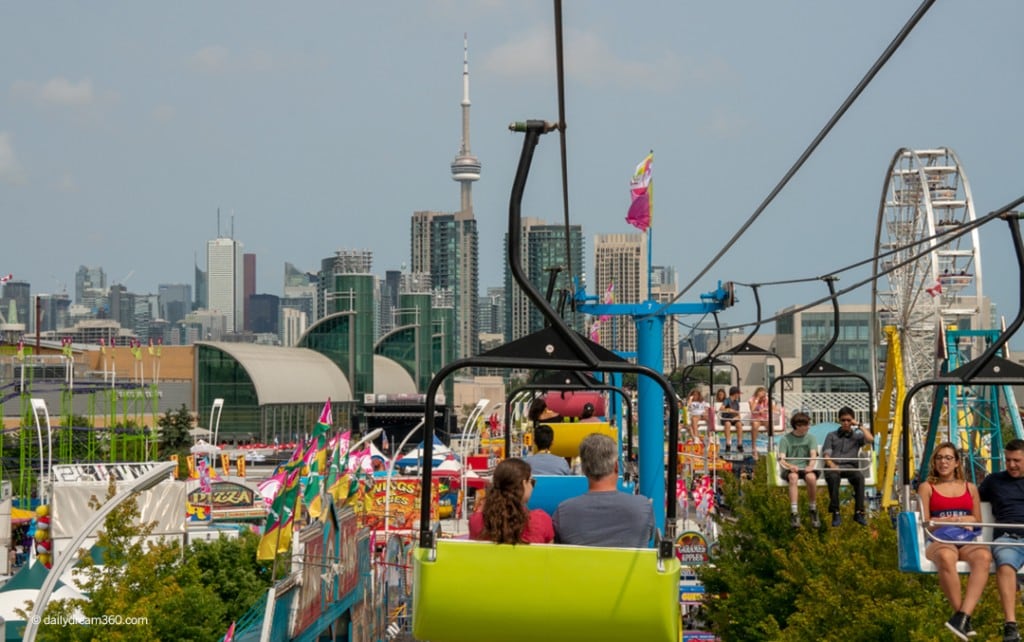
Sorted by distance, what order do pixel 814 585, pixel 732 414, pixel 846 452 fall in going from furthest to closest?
pixel 732 414 → pixel 814 585 → pixel 846 452

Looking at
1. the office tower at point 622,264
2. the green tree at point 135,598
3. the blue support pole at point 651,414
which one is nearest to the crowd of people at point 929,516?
the blue support pole at point 651,414

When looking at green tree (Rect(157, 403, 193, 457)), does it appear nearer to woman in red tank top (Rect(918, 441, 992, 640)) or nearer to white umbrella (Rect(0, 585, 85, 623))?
white umbrella (Rect(0, 585, 85, 623))

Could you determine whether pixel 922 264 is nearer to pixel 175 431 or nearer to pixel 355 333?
pixel 175 431

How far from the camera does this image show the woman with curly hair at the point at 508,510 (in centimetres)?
655

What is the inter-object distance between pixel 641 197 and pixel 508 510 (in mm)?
16818

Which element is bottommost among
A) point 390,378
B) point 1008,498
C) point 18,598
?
point 18,598

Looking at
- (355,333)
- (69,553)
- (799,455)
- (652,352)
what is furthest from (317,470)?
(355,333)

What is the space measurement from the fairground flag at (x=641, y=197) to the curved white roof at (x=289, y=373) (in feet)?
242

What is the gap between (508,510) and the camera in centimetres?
657

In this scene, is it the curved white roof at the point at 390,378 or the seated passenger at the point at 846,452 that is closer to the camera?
the seated passenger at the point at 846,452

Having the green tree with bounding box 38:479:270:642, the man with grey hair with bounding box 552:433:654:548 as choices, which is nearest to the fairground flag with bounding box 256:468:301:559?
the green tree with bounding box 38:479:270:642

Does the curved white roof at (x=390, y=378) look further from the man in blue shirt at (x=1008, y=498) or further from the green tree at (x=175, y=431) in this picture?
the man in blue shirt at (x=1008, y=498)

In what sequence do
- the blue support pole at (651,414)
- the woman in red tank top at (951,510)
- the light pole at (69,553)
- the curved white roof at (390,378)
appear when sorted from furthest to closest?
the curved white roof at (390,378) → the blue support pole at (651,414) → the light pole at (69,553) → the woman in red tank top at (951,510)

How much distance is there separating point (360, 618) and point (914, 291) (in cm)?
1839
